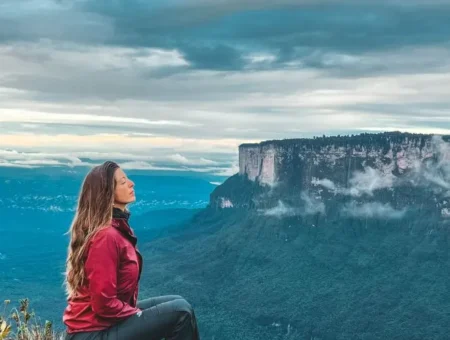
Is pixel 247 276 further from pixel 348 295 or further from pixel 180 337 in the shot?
pixel 180 337

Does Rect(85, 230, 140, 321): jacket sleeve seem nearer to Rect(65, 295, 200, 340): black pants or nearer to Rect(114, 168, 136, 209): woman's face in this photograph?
Rect(65, 295, 200, 340): black pants

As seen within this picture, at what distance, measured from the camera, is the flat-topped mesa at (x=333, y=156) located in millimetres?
111375

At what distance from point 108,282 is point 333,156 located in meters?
114

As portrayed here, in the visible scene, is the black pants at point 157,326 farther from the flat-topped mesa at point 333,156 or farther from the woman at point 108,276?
the flat-topped mesa at point 333,156

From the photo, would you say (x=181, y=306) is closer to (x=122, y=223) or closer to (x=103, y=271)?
(x=103, y=271)

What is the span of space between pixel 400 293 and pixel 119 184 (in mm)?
90352

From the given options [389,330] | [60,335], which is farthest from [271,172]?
[60,335]

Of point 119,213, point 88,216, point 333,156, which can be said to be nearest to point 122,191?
point 119,213

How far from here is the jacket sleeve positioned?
7953 millimetres

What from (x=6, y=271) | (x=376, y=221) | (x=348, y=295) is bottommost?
(x=6, y=271)

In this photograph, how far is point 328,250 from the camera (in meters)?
114

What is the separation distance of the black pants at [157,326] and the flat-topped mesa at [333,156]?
105m

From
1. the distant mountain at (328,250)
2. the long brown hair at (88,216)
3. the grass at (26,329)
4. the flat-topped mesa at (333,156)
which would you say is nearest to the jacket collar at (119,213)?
the long brown hair at (88,216)

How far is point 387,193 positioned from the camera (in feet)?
384
